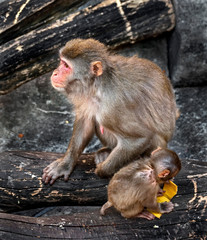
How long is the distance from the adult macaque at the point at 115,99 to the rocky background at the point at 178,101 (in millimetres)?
2003

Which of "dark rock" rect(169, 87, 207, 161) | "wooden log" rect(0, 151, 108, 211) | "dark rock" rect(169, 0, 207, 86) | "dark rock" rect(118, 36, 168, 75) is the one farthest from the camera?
"dark rock" rect(118, 36, 168, 75)

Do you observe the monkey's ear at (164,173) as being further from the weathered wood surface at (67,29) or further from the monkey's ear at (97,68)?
the weathered wood surface at (67,29)

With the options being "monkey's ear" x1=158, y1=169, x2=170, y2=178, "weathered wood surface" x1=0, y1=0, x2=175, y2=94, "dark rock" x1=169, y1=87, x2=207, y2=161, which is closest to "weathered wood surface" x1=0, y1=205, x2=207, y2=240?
"monkey's ear" x1=158, y1=169, x2=170, y2=178

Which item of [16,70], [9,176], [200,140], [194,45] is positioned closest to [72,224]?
[9,176]

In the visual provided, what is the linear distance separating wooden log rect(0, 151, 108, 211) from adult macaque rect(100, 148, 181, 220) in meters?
0.64

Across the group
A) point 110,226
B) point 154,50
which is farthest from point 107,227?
point 154,50

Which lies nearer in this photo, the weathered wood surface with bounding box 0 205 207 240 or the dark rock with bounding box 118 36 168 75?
the weathered wood surface with bounding box 0 205 207 240

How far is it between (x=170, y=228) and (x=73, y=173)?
137 cm

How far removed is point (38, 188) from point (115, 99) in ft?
4.44

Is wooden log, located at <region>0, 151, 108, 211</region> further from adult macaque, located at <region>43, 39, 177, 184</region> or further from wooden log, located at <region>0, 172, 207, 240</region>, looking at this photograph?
wooden log, located at <region>0, 172, 207, 240</region>

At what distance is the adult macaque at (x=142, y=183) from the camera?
392 cm

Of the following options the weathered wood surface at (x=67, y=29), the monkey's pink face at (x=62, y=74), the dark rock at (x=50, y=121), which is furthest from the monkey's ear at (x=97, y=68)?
the dark rock at (x=50, y=121)

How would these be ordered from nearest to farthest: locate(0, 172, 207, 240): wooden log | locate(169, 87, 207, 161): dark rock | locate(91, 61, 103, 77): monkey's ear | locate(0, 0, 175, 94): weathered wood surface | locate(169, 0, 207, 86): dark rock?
locate(0, 172, 207, 240): wooden log, locate(91, 61, 103, 77): monkey's ear, locate(0, 0, 175, 94): weathered wood surface, locate(169, 0, 207, 86): dark rock, locate(169, 87, 207, 161): dark rock

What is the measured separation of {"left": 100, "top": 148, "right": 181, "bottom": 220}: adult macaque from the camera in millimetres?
3925
